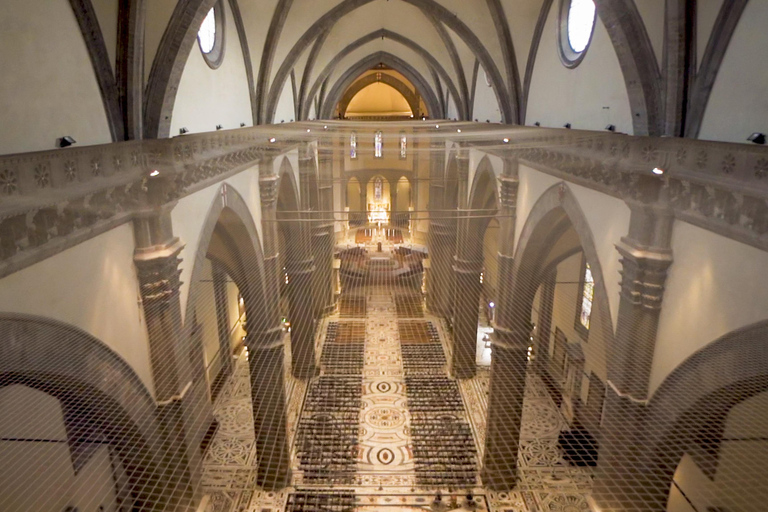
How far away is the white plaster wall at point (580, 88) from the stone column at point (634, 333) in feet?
3.99

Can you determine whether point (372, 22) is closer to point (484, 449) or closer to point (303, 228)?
point (303, 228)

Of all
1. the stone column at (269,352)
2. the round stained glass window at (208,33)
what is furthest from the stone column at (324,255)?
the round stained glass window at (208,33)

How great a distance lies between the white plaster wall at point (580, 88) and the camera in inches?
190

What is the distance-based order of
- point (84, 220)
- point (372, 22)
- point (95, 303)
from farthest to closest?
point (372, 22) < point (95, 303) < point (84, 220)

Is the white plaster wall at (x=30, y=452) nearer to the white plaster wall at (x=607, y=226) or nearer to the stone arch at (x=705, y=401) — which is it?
the stone arch at (x=705, y=401)

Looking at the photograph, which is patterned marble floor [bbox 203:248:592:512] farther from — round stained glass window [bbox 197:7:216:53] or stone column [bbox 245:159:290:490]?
round stained glass window [bbox 197:7:216:53]

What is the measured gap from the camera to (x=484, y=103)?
10.4 meters

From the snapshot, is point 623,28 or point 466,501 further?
point 466,501

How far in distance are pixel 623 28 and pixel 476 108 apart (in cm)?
711

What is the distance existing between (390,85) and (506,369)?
1800cm

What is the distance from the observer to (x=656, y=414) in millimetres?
3518

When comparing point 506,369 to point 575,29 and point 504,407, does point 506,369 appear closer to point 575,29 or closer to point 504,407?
point 504,407

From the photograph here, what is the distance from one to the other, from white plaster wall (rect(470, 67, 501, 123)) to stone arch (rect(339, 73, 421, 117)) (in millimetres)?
11631

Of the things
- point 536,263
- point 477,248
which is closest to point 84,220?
point 536,263
